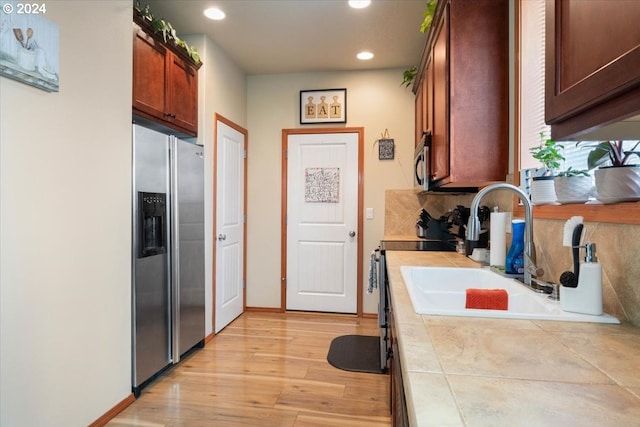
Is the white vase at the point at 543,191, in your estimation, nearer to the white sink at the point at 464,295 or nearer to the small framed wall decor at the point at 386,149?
the white sink at the point at 464,295

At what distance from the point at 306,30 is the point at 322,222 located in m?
1.88

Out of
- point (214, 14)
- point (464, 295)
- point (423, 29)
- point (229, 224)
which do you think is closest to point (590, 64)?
point (464, 295)

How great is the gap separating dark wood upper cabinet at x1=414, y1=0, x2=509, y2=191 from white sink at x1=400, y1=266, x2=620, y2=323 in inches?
21.8

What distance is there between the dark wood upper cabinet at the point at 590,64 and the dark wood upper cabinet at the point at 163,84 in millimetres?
2262

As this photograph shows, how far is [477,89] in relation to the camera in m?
1.86

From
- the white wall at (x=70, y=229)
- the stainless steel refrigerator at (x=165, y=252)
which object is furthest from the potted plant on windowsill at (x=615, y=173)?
the stainless steel refrigerator at (x=165, y=252)

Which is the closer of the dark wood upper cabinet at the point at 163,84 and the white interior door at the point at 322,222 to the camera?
the dark wood upper cabinet at the point at 163,84

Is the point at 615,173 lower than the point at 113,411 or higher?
higher

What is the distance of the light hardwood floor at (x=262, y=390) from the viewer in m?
1.92

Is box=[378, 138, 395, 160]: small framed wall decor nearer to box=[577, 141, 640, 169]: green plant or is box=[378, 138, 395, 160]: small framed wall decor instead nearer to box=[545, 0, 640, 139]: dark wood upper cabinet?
box=[577, 141, 640, 169]: green plant

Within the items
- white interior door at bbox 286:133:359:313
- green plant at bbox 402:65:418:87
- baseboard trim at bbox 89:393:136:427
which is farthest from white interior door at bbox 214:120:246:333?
green plant at bbox 402:65:418:87

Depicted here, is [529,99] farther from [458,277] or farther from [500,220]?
[458,277]

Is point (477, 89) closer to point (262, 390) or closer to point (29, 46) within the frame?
point (29, 46)

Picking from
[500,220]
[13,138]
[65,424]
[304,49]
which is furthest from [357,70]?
[65,424]
